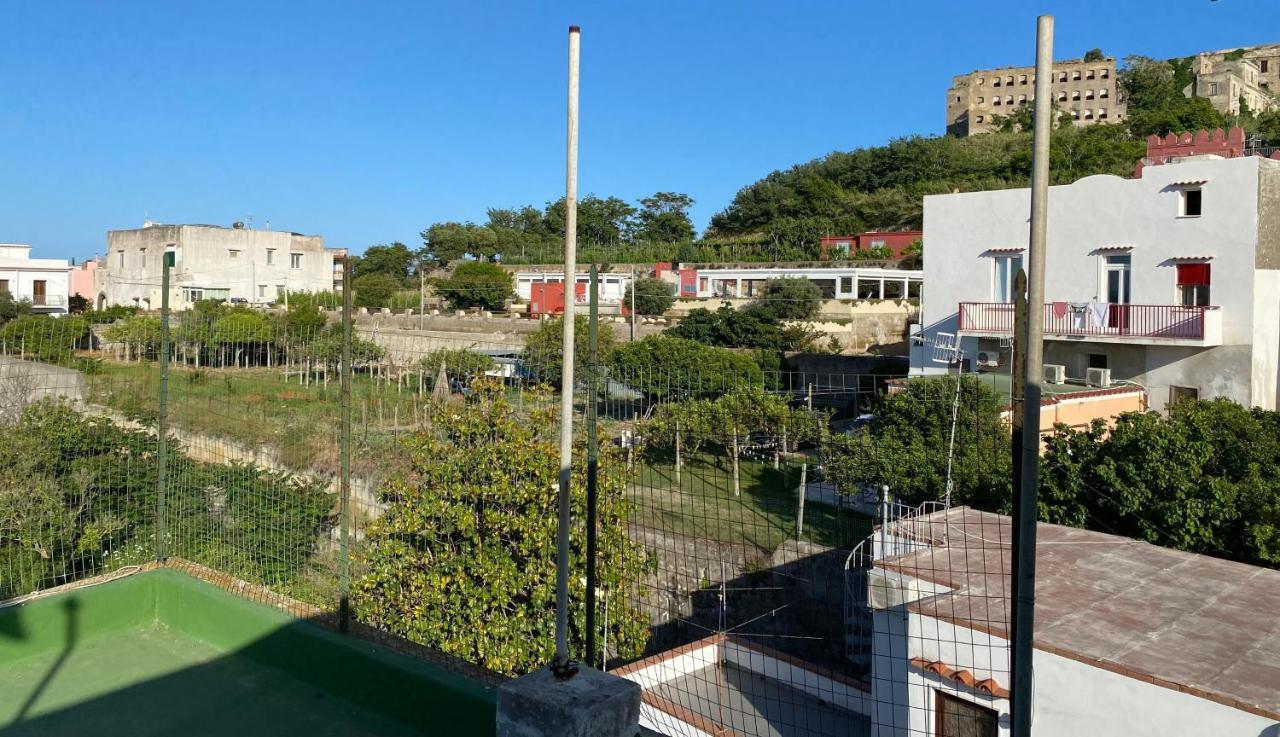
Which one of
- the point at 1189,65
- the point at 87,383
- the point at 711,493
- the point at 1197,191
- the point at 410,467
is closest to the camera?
the point at 87,383

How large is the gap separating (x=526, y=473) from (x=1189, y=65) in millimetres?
73696

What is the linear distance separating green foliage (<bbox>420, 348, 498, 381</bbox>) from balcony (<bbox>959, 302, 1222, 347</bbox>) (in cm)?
1108

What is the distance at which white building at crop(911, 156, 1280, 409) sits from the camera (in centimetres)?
1509

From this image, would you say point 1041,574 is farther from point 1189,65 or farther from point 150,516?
point 1189,65

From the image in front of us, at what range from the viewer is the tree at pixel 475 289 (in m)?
41.5

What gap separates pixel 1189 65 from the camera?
219 feet

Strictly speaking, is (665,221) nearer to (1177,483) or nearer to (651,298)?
(651,298)

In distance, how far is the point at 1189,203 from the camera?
1564cm

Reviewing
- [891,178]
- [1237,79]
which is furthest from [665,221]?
[1237,79]

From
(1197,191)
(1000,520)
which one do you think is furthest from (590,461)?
(1197,191)

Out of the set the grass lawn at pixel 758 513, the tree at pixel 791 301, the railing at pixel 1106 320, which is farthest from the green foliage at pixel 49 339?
the tree at pixel 791 301

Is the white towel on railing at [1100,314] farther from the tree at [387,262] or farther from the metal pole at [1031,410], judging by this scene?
the tree at [387,262]

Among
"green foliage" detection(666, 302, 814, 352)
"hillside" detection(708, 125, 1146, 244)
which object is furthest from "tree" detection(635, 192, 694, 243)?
"green foliage" detection(666, 302, 814, 352)

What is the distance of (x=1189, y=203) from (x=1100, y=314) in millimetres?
2155
